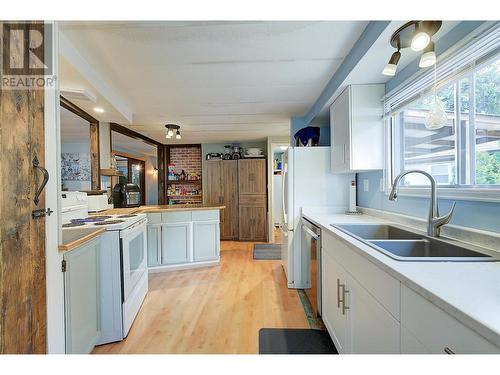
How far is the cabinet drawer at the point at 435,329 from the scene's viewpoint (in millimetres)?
571

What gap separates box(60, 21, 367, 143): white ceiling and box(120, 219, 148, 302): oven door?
1354mm

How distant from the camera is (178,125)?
3861 millimetres

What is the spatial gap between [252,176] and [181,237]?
229cm

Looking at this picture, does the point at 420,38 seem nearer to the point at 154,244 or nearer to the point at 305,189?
the point at 305,189

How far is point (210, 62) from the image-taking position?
1.92 metres

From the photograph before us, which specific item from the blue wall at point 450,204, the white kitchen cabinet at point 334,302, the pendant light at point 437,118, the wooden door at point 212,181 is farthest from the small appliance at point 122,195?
the pendant light at point 437,118

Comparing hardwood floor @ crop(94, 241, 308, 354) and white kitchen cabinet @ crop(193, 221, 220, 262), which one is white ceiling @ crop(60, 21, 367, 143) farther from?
hardwood floor @ crop(94, 241, 308, 354)

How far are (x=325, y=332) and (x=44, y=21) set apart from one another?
109 inches

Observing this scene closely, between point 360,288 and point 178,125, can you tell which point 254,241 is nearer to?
point 178,125

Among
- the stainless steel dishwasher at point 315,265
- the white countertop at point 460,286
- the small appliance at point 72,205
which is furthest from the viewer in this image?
the small appliance at point 72,205

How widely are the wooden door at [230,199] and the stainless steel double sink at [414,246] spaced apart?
3504mm

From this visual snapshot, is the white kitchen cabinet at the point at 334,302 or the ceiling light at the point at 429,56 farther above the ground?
the ceiling light at the point at 429,56

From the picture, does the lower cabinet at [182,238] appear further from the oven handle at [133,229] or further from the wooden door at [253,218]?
the wooden door at [253,218]

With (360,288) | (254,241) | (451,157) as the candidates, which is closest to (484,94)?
(451,157)
